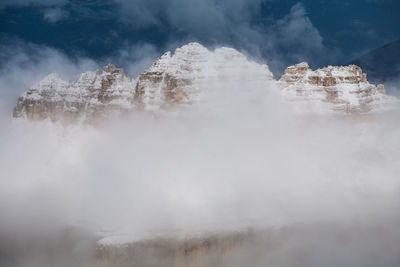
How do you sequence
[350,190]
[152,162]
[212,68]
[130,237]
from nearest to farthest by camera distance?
[130,237] → [350,190] → [212,68] → [152,162]

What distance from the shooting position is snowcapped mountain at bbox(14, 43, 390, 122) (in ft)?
193

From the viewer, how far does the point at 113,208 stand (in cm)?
4916

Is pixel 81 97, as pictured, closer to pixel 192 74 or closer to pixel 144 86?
pixel 144 86

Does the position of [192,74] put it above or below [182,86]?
above

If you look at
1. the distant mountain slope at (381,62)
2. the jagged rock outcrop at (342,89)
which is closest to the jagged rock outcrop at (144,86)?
the jagged rock outcrop at (342,89)

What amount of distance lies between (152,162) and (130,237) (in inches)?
1085

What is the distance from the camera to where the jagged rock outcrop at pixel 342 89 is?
59.7 m

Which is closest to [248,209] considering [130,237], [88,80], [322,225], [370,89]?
[322,225]

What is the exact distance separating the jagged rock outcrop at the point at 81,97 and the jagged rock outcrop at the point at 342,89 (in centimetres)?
2664

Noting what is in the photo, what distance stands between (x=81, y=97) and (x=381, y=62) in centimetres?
5214

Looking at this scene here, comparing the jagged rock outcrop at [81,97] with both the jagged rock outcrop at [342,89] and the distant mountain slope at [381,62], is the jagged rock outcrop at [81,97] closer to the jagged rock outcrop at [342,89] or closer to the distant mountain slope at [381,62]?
the jagged rock outcrop at [342,89]

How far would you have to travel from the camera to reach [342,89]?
60.1 meters

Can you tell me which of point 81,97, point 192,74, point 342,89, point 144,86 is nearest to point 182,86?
point 192,74

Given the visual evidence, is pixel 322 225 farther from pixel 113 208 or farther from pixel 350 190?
pixel 113 208
